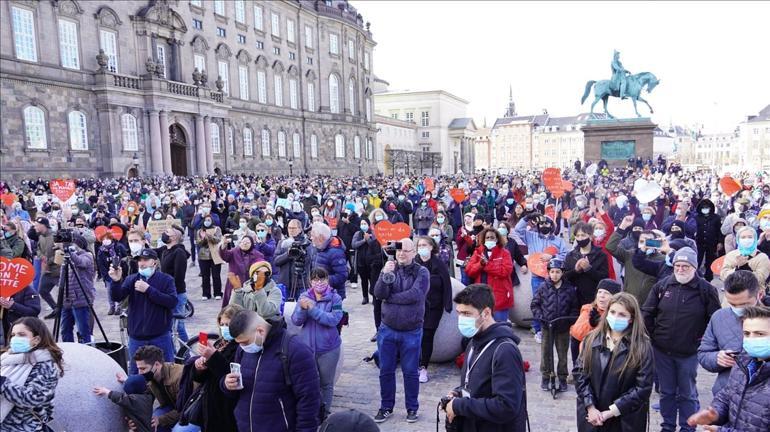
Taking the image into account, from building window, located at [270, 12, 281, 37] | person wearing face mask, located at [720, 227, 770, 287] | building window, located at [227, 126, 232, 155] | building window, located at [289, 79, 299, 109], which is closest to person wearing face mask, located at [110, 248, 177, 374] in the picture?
person wearing face mask, located at [720, 227, 770, 287]

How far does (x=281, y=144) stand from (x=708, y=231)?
160 feet

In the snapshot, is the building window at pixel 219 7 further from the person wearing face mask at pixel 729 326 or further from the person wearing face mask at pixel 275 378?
the person wearing face mask at pixel 729 326

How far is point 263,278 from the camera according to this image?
6.17 m

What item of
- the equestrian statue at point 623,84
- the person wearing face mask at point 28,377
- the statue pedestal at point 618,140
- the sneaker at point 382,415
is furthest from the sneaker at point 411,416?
the equestrian statue at point 623,84

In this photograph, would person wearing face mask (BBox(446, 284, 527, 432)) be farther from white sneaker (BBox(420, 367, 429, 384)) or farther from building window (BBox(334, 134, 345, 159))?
building window (BBox(334, 134, 345, 159))

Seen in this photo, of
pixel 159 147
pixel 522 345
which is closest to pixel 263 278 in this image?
pixel 522 345

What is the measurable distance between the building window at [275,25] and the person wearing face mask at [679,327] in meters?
55.0

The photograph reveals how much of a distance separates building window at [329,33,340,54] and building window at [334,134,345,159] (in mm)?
9805

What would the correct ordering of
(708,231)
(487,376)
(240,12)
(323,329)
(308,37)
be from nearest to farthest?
(487,376)
(323,329)
(708,231)
(240,12)
(308,37)

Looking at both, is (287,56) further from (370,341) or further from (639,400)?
(639,400)

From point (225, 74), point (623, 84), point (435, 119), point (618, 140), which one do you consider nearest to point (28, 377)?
point (618, 140)

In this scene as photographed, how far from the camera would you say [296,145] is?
58.7 meters

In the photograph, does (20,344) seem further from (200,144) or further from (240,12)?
(240,12)

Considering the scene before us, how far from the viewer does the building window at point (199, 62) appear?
150ft
